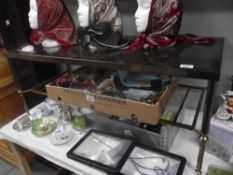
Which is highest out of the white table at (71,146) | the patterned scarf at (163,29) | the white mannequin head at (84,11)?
the white mannequin head at (84,11)

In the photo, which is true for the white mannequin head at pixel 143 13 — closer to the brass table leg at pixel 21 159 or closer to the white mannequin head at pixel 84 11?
the white mannequin head at pixel 84 11

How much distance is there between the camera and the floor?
1.52m

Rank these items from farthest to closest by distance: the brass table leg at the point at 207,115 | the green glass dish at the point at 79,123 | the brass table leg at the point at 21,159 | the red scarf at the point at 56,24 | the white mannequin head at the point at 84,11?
the brass table leg at the point at 21,159
the green glass dish at the point at 79,123
the red scarf at the point at 56,24
the white mannequin head at the point at 84,11
the brass table leg at the point at 207,115

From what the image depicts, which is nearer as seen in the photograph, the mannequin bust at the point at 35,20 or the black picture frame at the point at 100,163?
the black picture frame at the point at 100,163

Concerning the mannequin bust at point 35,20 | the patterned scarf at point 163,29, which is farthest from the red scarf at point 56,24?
the patterned scarf at point 163,29

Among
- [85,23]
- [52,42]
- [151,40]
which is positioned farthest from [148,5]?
[52,42]

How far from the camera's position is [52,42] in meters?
0.95

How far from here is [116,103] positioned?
0.75 metres

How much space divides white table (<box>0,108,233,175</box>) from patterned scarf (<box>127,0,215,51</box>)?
1.42ft

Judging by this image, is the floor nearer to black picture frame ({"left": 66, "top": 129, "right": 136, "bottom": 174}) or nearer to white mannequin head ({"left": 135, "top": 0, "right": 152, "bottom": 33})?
black picture frame ({"left": 66, "top": 129, "right": 136, "bottom": 174})

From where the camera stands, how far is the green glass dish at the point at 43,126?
105 centimetres

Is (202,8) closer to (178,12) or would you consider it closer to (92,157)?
(178,12)

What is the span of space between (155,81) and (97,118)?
0.36 metres

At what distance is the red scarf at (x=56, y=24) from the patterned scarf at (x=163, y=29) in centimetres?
32
